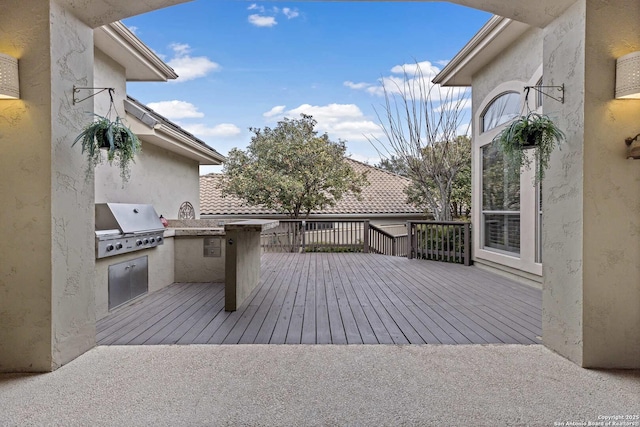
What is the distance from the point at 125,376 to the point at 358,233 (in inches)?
300

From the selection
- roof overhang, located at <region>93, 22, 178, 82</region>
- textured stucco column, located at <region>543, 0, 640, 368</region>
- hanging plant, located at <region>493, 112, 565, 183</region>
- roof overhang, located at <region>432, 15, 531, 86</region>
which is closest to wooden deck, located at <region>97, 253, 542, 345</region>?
textured stucco column, located at <region>543, 0, 640, 368</region>

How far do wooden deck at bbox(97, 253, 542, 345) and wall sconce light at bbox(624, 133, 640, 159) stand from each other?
163 cm

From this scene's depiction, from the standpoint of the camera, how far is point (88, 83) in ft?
8.84

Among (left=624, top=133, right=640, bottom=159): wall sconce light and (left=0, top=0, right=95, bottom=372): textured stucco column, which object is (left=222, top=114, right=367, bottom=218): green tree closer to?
(left=0, top=0, right=95, bottom=372): textured stucco column

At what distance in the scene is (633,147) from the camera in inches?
88.4

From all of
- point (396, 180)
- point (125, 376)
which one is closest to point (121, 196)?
point (125, 376)

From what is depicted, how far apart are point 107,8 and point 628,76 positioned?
385 cm

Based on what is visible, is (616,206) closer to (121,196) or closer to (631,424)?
(631,424)

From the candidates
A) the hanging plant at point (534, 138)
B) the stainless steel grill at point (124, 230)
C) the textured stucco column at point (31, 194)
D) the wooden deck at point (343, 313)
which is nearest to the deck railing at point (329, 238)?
the wooden deck at point (343, 313)

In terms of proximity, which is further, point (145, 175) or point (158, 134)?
point (145, 175)

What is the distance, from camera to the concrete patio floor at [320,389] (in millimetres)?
1814

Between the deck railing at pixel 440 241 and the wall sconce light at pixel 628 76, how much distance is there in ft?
15.5

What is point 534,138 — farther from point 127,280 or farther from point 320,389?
point 127,280

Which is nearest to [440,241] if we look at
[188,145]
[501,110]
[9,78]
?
[501,110]
